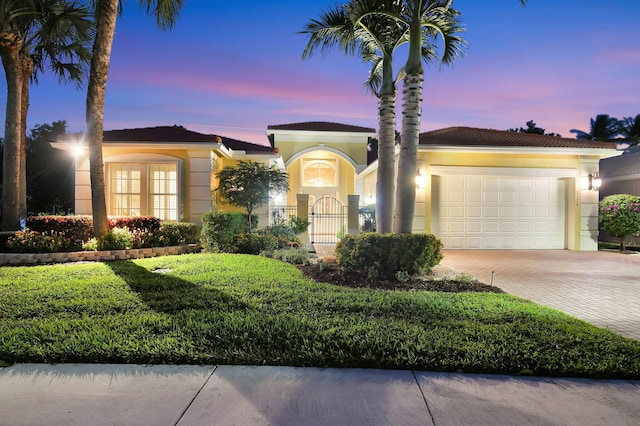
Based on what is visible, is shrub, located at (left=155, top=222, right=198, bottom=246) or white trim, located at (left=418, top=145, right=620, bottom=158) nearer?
shrub, located at (left=155, top=222, right=198, bottom=246)

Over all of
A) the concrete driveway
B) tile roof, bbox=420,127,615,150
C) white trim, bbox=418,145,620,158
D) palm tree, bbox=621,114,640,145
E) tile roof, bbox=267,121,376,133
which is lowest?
the concrete driveway

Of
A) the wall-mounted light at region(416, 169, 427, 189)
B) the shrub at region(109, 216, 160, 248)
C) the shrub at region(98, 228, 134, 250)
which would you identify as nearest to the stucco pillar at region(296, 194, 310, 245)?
the wall-mounted light at region(416, 169, 427, 189)

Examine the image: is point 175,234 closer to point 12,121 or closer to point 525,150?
point 12,121

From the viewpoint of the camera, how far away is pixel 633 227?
45.7 feet

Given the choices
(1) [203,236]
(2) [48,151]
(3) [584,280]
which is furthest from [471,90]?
(2) [48,151]

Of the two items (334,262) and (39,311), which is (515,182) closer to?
(334,262)

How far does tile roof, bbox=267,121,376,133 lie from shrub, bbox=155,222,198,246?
12.4 metres

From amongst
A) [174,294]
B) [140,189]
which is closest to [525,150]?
[174,294]

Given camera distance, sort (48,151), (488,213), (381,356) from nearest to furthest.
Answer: (381,356), (488,213), (48,151)

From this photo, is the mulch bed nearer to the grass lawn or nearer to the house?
the grass lawn

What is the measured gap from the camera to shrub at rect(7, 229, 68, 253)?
31.5ft

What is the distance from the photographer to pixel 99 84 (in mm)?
9508

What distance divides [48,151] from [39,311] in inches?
1097

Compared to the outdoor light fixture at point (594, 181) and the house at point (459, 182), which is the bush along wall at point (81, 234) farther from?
the outdoor light fixture at point (594, 181)
